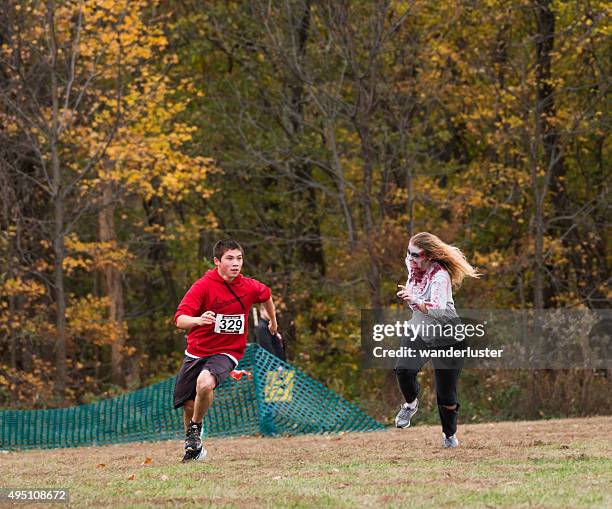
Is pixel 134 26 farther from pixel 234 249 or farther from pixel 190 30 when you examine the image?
pixel 234 249

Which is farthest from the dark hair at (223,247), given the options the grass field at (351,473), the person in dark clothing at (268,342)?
the person in dark clothing at (268,342)

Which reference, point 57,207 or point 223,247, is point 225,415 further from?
point 57,207

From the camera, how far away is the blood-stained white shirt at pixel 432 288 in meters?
10.1

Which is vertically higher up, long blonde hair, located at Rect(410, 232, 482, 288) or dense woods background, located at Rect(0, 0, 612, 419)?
dense woods background, located at Rect(0, 0, 612, 419)

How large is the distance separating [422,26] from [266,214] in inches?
271

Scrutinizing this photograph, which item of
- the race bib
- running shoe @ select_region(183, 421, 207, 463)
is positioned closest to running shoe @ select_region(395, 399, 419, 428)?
the race bib

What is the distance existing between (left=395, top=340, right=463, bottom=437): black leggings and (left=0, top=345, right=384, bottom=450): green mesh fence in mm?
4588

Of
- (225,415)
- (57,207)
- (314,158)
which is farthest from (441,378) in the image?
(314,158)

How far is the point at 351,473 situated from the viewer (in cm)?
872

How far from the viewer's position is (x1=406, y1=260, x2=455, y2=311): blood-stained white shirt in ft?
33.2

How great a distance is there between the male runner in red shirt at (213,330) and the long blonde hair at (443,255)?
1513 millimetres

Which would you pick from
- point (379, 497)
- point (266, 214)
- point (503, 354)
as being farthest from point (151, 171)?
point (379, 497)

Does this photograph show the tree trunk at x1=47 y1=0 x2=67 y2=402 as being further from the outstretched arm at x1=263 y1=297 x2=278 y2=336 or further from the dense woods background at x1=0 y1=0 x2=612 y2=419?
the outstretched arm at x1=263 y1=297 x2=278 y2=336

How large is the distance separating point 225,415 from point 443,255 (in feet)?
21.4
